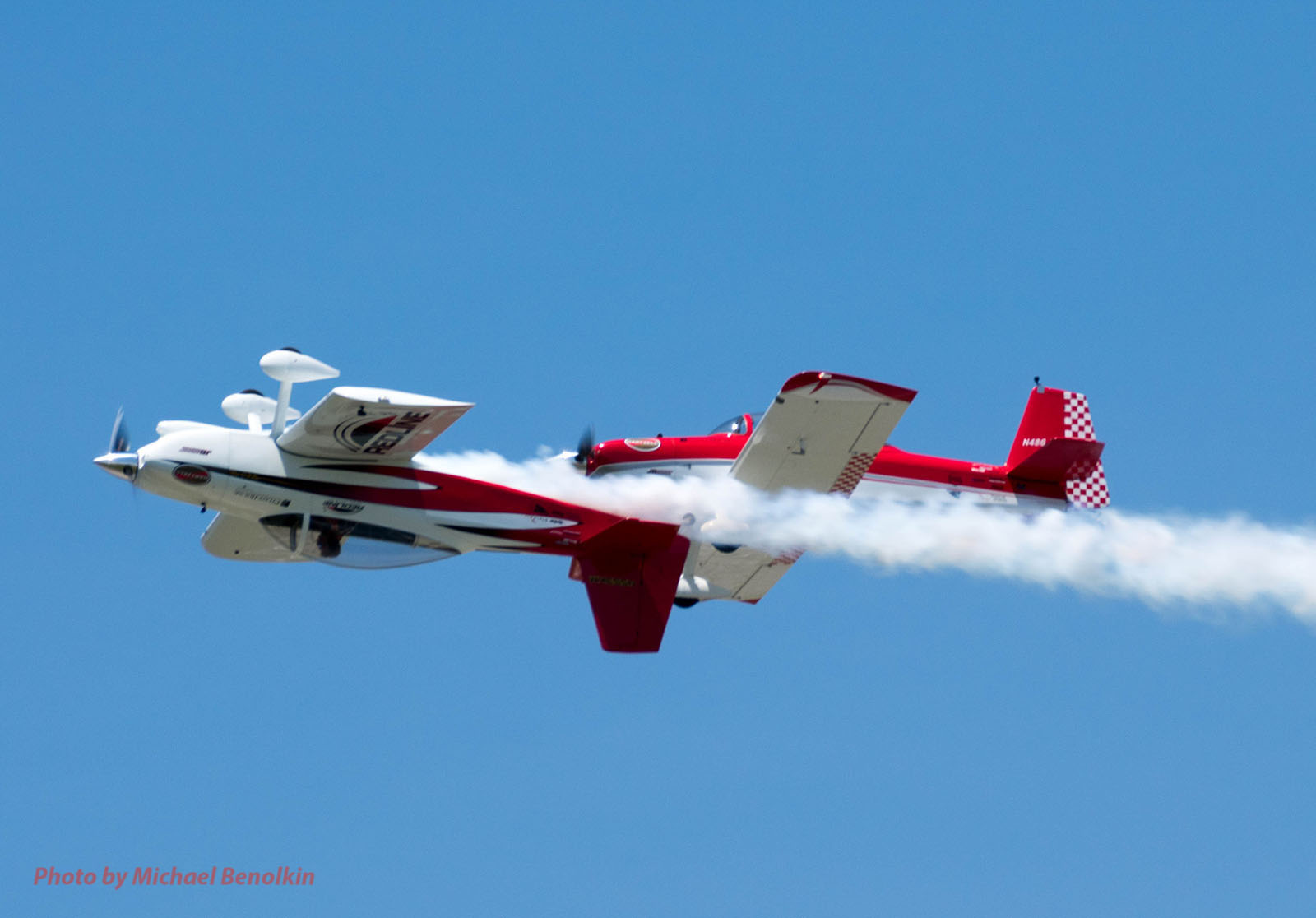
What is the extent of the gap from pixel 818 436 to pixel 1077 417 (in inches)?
347

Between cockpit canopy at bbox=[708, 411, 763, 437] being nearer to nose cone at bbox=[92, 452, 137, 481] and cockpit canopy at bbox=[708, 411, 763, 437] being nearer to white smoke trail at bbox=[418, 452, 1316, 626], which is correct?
white smoke trail at bbox=[418, 452, 1316, 626]

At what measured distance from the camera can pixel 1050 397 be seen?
32312 mm

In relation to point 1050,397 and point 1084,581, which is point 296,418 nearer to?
point 1084,581

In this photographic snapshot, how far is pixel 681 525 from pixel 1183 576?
7667mm

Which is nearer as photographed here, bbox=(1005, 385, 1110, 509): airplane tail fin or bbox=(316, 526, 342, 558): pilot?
bbox=(316, 526, 342, 558): pilot

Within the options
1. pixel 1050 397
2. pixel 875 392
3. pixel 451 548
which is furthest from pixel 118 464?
pixel 1050 397

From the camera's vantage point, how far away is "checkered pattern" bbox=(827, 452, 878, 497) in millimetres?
25641

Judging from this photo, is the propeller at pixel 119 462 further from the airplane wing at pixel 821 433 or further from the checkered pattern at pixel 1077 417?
the checkered pattern at pixel 1077 417

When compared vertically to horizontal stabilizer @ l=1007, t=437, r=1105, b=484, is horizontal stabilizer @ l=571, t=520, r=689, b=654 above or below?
below

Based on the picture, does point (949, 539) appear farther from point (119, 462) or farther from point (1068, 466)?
point (119, 462)

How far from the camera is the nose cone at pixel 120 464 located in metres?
23.3

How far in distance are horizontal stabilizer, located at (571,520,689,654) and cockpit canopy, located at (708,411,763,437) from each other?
343 cm

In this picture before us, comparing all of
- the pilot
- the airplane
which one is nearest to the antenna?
the airplane

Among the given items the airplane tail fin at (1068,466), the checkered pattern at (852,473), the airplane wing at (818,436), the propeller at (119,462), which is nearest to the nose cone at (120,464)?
the propeller at (119,462)
